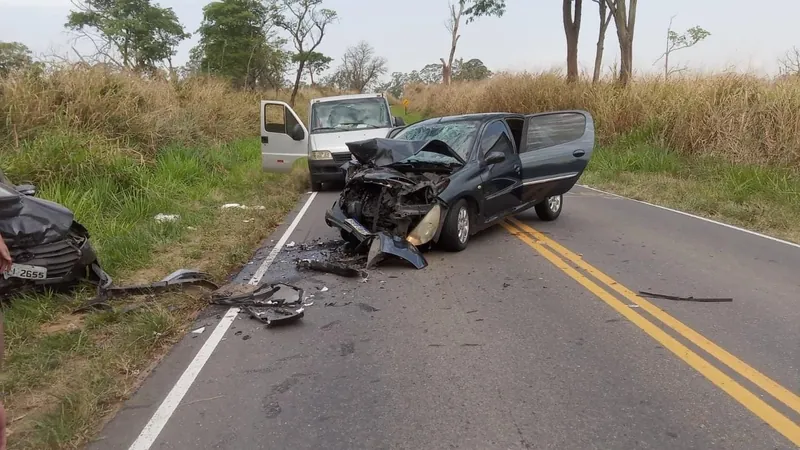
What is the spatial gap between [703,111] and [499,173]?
927 centimetres

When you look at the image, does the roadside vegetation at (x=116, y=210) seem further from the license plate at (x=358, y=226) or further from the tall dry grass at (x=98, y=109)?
the license plate at (x=358, y=226)

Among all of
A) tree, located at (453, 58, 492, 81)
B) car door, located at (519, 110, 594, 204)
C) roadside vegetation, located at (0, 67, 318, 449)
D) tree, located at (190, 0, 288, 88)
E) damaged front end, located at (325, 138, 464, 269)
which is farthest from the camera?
tree, located at (453, 58, 492, 81)

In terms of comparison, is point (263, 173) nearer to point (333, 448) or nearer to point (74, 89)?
point (74, 89)

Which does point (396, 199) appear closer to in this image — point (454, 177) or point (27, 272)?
point (454, 177)

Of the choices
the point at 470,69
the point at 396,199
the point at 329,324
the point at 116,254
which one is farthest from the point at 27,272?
the point at 470,69

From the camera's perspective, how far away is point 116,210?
924 cm

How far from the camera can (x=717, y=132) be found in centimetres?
1419

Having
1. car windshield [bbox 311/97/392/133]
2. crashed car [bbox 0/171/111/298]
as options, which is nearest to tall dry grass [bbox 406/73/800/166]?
car windshield [bbox 311/97/392/133]

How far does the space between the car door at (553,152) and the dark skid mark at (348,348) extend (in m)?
4.57

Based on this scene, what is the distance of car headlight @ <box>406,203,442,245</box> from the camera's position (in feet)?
22.3

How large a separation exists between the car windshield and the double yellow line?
776cm

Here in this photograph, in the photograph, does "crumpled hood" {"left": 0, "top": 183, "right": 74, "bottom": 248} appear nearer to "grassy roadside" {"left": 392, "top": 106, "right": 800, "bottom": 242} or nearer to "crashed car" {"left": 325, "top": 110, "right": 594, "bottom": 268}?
"crashed car" {"left": 325, "top": 110, "right": 594, "bottom": 268}

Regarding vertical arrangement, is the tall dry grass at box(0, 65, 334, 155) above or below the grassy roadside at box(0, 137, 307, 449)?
above

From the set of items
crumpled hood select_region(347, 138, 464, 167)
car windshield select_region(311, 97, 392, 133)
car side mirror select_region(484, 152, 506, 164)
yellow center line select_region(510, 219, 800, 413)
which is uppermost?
car windshield select_region(311, 97, 392, 133)
